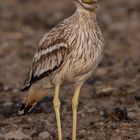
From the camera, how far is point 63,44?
6.61 m

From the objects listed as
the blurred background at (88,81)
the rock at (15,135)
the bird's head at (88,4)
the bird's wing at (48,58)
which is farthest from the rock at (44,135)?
the bird's head at (88,4)

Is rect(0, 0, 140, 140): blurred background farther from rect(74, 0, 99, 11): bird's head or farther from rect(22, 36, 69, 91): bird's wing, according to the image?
rect(74, 0, 99, 11): bird's head

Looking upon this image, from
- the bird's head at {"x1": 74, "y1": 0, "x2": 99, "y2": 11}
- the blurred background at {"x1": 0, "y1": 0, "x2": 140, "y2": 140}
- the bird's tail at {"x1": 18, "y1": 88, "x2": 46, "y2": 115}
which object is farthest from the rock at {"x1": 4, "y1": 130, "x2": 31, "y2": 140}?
the bird's head at {"x1": 74, "y1": 0, "x2": 99, "y2": 11}

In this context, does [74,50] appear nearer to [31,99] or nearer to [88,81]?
[31,99]

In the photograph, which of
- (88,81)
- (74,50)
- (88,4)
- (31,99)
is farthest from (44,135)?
(88,81)

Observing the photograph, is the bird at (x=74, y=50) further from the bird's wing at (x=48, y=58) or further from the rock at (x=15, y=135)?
the rock at (x=15, y=135)

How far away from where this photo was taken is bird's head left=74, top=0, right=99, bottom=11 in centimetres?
642

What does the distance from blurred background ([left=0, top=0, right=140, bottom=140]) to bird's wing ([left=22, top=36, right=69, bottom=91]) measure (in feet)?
2.20

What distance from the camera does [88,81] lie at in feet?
31.4

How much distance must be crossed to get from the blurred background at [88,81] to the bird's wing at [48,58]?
0.67 metres

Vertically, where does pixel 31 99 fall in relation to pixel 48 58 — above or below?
below

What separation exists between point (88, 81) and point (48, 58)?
275 cm

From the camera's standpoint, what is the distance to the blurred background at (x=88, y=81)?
290 inches

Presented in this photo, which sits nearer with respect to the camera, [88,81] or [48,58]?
[48,58]
